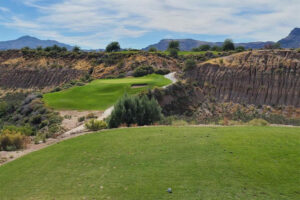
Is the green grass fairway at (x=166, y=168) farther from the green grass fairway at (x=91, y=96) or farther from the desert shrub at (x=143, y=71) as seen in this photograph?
the desert shrub at (x=143, y=71)

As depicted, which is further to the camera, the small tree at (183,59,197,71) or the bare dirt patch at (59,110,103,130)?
the small tree at (183,59,197,71)

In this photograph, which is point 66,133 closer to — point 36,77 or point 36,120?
point 36,120

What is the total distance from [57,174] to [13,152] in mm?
5917

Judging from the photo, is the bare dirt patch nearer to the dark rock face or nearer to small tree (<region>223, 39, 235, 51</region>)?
the dark rock face

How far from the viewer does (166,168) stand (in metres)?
8.73

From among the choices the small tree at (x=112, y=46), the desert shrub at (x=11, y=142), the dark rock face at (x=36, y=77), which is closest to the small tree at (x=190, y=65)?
the dark rock face at (x=36, y=77)

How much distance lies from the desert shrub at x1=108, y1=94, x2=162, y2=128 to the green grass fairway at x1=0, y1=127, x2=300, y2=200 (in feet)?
16.3

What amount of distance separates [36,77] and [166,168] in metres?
66.2

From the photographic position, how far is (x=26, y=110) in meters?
32.8

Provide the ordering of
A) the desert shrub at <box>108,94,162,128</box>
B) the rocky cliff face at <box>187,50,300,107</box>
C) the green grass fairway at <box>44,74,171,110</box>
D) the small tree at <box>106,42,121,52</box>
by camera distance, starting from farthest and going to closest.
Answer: the small tree at <box>106,42,121,52</box>, the rocky cliff face at <box>187,50,300,107</box>, the green grass fairway at <box>44,74,171,110</box>, the desert shrub at <box>108,94,162,128</box>

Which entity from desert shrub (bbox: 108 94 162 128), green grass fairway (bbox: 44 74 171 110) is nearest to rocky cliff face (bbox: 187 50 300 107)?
green grass fairway (bbox: 44 74 171 110)

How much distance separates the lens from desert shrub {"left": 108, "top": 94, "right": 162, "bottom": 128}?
1728 cm

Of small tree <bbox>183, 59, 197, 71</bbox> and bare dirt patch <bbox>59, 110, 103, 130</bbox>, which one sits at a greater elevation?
small tree <bbox>183, 59, 197, 71</bbox>

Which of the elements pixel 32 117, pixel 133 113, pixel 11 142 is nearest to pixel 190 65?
pixel 32 117
